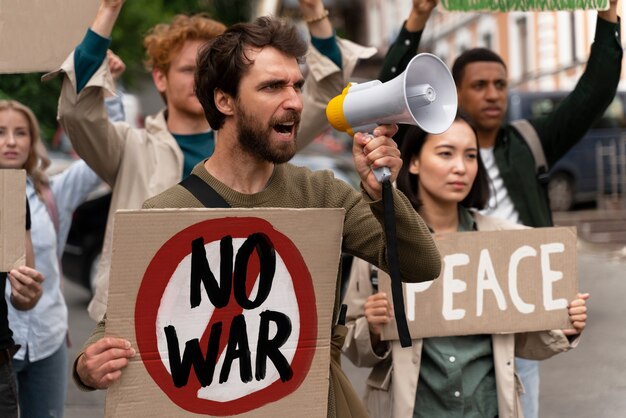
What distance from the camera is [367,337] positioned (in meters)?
3.79

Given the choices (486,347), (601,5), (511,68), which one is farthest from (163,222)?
(511,68)

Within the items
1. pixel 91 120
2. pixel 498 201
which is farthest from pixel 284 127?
pixel 498 201

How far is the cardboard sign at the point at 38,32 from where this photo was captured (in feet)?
12.2

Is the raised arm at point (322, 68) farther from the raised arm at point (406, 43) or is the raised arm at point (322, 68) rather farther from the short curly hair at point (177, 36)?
the short curly hair at point (177, 36)

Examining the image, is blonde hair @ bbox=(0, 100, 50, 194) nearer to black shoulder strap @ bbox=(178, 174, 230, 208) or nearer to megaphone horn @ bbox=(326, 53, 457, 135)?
black shoulder strap @ bbox=(178, 174, 230, 208)

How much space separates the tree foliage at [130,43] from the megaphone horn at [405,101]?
1470 millimetres

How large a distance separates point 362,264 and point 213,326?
1.19 meters

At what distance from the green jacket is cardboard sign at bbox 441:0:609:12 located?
107 mm

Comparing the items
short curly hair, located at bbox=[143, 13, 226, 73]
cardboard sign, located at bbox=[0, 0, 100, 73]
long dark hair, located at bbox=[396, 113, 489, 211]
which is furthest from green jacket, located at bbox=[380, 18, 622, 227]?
cardboard sign, located at bbox=[0, 0, 100, 73]

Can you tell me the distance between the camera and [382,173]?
271 cm

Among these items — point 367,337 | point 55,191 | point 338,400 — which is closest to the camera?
point 338,400

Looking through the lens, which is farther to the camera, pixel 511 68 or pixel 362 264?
pixel 511 68

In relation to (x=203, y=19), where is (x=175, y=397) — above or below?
below

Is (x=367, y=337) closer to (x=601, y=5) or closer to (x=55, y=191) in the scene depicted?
(x=601, y=5)
